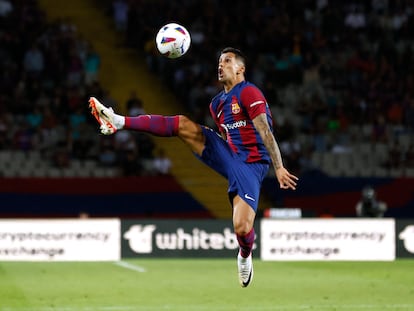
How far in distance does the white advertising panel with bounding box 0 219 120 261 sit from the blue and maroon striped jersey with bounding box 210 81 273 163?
7420 millimetres

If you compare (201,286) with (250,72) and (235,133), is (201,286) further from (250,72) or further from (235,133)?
(250,72)

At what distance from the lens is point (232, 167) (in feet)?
31.7

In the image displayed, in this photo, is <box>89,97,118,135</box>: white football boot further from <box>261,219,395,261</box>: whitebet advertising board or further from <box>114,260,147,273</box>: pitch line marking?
<box>261,219,395,261</box>: whitebet advertising board

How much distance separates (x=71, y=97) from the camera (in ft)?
69.2

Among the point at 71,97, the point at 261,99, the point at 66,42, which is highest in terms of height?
the point at 66,42

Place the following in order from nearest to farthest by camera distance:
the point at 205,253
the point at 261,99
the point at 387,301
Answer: the point at 261,99
the point at 387,301
the point at 205,253

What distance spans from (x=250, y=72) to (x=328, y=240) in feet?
22.0

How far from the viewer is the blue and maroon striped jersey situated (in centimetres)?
962

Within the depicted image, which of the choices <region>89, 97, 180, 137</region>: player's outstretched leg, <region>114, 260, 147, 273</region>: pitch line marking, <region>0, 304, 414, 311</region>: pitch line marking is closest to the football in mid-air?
<region>89, 97, 180, 137</region>: player's outstretched leg

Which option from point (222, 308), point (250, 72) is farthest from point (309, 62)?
point (222, 308)

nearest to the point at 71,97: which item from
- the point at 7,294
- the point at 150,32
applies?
the point at 150,32

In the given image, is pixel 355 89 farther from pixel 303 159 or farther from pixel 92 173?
pixel 92 173

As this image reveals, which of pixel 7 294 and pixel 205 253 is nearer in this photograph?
pixel 7 294

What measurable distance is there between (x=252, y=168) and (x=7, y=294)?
12.9 feet
